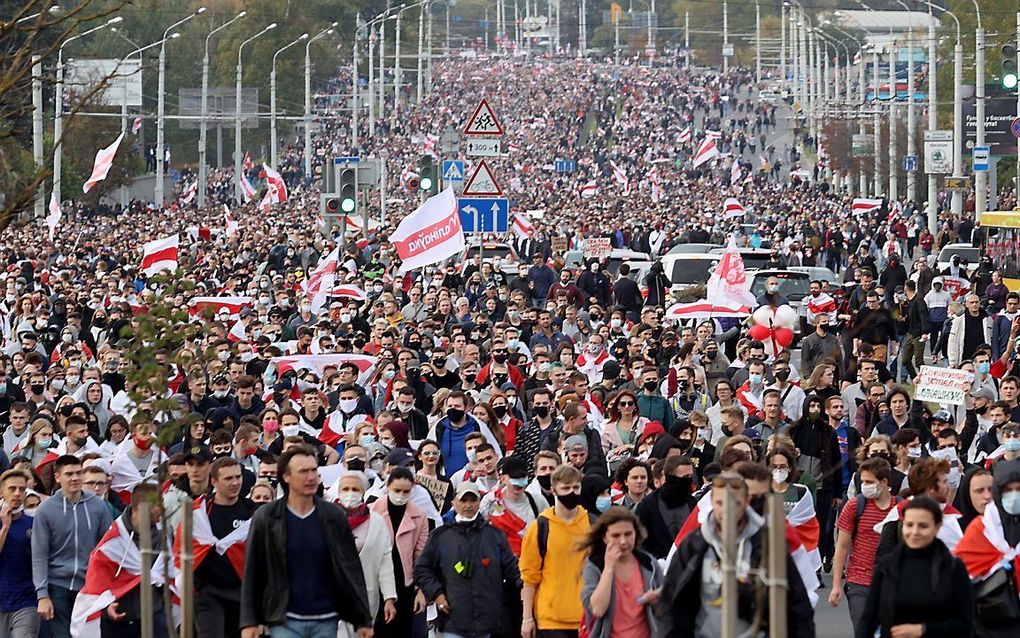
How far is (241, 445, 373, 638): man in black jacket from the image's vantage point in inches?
379

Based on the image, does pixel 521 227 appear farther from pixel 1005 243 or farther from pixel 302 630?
pixel 302 630

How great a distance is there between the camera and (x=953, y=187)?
5438 cm

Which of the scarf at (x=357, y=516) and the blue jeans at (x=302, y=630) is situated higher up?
the scarf at (x=357, y=516)

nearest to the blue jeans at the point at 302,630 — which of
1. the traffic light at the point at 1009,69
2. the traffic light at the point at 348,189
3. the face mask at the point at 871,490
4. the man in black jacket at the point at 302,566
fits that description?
the man in black jacket at the point at 302,566

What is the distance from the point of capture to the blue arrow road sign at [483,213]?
27.2m

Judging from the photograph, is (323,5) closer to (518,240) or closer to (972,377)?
(518,240)

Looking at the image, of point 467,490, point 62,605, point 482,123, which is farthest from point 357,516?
point 482,123

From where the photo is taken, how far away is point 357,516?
1134 cm

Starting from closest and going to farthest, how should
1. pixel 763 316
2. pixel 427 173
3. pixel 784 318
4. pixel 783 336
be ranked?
pixel 783 336 < pixel 784 318 < pixel 763 316 < pixel 427 173

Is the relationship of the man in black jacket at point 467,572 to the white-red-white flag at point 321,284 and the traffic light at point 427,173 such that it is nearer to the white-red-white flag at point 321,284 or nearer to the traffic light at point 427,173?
the white-red-white flag at point 321,284

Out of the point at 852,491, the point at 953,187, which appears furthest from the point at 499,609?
the point at 953,187

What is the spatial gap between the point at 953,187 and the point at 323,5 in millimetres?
86870

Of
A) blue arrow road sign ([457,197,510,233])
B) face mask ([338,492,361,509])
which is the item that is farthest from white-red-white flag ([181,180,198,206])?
face mask ([338,492,361,509])

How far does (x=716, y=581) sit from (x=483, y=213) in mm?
18618
